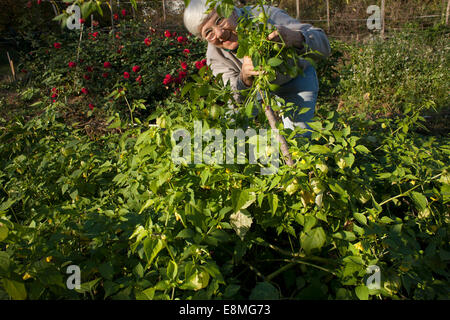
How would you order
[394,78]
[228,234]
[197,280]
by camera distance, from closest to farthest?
1. [197,280]
2. [228,234]
3. [394,78]

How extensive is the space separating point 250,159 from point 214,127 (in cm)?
17

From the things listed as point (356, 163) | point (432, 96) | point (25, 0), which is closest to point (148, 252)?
point (356, 163)

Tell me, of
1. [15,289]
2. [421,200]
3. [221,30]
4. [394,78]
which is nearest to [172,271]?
[15,289]

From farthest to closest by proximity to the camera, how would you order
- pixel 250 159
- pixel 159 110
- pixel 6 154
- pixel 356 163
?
pixel 6 154 → pixel 356 163 → pixel 159 110 → pixel 250 159

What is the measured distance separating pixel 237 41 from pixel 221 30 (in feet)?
1.59

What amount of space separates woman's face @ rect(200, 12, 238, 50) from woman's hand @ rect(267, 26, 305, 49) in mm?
309

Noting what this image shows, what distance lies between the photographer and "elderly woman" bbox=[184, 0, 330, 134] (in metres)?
1.30

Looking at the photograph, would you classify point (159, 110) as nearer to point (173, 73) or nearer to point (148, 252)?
point (148, 252)

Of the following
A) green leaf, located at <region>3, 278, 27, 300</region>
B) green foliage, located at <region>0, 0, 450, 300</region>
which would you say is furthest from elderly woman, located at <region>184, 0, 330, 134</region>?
green leaf, located at <region>3, 278, 27, 300</region>

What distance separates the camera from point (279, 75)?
5.87ft

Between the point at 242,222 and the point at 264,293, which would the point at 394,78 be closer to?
the point at 242,222

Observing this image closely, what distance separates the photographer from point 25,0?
23.7ft
